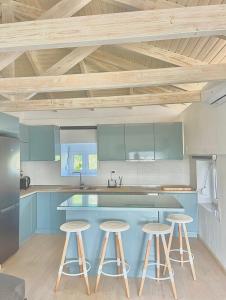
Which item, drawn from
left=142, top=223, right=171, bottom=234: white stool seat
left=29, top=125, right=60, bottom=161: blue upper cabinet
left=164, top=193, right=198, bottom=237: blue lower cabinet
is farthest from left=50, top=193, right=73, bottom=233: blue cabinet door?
left=142, top=223, right=171, bottom=234: white stool seat

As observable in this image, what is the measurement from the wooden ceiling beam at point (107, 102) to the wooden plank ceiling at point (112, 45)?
0.01m

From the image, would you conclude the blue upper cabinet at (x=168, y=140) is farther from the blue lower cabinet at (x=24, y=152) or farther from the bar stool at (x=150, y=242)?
the blue lower cabinet at (x=24, y=152)

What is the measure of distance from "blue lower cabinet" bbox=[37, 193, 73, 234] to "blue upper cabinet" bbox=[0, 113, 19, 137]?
58.0 inches

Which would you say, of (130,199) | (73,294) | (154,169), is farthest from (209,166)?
(73,294)

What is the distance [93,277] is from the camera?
3115mm

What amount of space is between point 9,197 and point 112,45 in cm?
269

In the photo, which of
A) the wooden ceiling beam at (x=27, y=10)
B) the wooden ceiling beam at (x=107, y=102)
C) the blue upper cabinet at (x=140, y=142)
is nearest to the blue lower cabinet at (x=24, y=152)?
the wooden ceiling beam at (x=107, y=102)

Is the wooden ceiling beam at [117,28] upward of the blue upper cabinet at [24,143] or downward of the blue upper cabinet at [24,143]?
upward

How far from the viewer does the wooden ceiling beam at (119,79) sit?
2.65m

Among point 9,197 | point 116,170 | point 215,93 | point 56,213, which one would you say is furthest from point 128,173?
point 215,93

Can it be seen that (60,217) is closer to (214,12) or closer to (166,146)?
(166,146)

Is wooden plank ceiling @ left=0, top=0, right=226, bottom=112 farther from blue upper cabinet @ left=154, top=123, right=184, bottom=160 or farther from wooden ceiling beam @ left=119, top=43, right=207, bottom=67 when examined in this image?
blue upper cabinet @ left=154, top=123, right=184, bottom=160

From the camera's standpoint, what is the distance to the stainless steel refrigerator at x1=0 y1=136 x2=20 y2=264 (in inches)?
133

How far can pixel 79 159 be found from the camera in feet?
17.8
